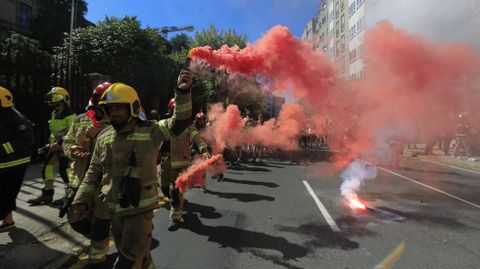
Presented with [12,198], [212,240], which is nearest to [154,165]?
[212,240]

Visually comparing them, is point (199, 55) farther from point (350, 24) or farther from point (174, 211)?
point (350, 24)

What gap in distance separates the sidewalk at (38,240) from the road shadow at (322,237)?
2.88 metres

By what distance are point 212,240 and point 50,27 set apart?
30794mm

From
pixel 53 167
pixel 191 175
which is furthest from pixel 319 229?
pixel 53 167

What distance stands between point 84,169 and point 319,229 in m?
3.41

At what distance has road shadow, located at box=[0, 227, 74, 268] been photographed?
4111 mm

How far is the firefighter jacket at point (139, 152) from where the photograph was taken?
326 centimetres

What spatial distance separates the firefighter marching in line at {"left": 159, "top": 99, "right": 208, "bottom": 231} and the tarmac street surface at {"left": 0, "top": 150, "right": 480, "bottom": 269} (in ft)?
0.76

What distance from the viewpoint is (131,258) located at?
3.12 meters

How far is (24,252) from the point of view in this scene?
4445 mm

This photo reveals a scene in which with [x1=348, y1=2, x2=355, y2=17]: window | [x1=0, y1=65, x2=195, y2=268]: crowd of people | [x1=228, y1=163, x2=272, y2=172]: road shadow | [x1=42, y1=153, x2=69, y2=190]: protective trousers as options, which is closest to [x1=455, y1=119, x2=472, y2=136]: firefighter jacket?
[x1=348, y1=2, x2=355, y2=17]: window

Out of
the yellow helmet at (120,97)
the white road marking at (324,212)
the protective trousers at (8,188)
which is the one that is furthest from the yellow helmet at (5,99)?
the white road marking at (324,212)

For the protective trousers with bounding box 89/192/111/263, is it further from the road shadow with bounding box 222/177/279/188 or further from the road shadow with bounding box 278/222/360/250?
the road shadow with bounding box 222/177/279/188

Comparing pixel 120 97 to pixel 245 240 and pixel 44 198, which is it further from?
pixel 44 198
